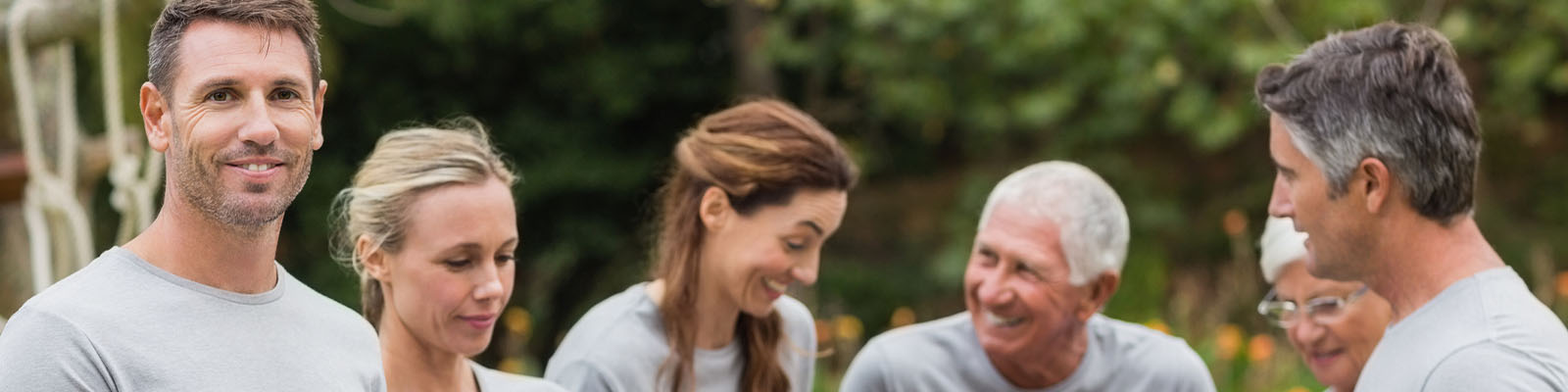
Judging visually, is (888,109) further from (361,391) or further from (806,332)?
(361,391)

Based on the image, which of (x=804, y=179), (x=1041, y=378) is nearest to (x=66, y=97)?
(x=804, y=179)

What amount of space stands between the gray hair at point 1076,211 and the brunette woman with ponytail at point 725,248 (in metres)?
0.42

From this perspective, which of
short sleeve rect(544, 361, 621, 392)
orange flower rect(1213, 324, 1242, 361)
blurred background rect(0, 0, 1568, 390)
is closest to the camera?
short sleeve rect(544, 361, 621, 392)

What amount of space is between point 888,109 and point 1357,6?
2.66 meters

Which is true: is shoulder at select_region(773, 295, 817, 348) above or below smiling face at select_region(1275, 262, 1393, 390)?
below

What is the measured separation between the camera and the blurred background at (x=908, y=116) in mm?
7098

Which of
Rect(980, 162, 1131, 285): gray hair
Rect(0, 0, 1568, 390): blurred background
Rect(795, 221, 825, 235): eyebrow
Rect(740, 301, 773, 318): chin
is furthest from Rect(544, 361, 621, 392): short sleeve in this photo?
Rect(0, 0, 1568, 390): blurred background

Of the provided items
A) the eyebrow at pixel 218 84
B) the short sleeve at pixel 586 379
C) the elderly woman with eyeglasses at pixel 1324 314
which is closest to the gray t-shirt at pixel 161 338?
the eyebrow at pixel 218 84

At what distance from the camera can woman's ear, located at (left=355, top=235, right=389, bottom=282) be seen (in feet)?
10.0

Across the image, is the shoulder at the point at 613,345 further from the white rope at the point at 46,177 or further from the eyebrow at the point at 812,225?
the white rope at the point at 46,177

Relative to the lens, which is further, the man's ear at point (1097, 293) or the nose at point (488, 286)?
the man's ear at point (1097, 293)

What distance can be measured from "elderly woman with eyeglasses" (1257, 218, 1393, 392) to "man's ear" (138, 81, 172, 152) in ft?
7.59

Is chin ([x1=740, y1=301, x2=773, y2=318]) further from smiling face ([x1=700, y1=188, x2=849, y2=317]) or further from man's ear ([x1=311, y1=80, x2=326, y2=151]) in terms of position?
man's ear ([x1=311, y1=80, x2=326, y2=151])

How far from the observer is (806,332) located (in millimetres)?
4070
